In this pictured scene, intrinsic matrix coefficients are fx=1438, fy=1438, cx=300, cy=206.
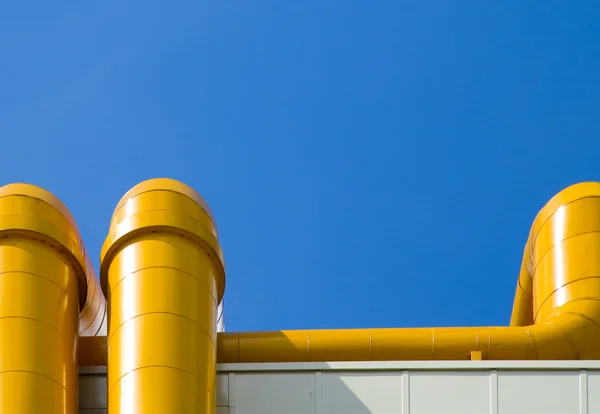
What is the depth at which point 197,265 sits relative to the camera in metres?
29.7

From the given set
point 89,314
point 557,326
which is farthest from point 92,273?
point 557,326

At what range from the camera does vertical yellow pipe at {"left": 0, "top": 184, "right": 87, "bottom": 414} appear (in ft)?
90.0

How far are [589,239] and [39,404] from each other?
1257 cm

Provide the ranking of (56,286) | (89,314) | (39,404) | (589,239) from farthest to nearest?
(89,314)
(589,239)
(56,286)
(39,404)

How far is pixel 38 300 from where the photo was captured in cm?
2856

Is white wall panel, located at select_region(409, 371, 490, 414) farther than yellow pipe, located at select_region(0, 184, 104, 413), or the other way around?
white wall panel, located at select_region(409, 371, 490, 414)

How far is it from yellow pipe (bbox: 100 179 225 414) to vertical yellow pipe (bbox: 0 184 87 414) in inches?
32.5

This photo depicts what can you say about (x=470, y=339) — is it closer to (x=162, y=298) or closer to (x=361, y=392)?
(x=361, y=392)

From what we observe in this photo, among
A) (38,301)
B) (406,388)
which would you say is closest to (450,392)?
(406,388)

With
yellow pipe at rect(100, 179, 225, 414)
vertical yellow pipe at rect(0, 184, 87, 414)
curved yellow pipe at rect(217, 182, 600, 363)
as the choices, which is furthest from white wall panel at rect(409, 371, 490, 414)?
vertical yellow pipe at rect(0, 184, 87, 414)

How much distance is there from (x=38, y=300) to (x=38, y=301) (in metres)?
0.02

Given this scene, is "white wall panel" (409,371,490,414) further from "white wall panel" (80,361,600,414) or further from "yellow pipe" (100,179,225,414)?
"yellow pipe" (100,179,225,414)

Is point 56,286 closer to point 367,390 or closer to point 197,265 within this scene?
point 197,265

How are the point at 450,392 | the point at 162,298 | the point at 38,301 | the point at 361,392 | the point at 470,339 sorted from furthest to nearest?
the point at 470,339, the point at 361,392, the point at 450,392, the point at 162,298, the point at 38,301
